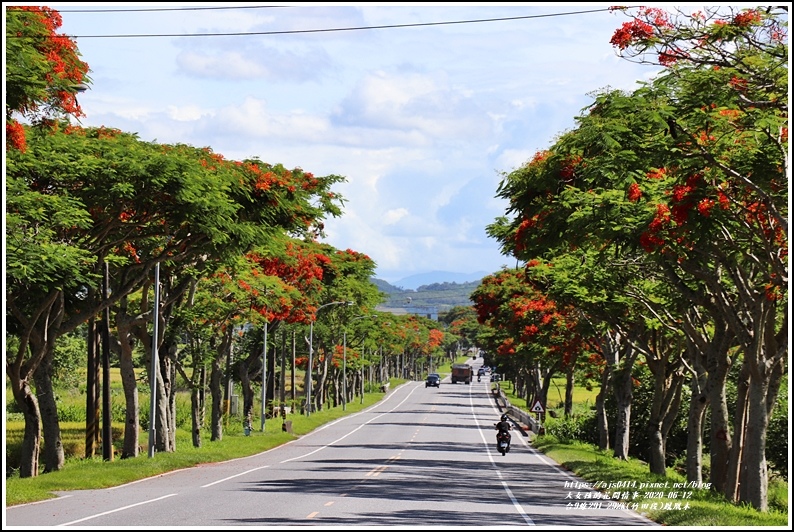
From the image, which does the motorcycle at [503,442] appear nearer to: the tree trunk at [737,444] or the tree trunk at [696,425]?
the tree trunk at [696,425]

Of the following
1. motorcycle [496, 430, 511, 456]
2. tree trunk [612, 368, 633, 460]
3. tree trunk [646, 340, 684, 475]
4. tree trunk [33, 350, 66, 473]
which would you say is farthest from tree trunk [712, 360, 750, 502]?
tree trunk [33, 350, 66, 473]

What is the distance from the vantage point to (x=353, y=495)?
923 inches

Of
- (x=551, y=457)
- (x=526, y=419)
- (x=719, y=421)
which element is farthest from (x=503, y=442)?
(x=526, y=419)

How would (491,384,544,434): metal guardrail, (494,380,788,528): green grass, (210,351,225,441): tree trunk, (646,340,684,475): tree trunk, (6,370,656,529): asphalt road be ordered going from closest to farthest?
(6,370,656,529): asphalt road, (494,380,788,528): green grass, (646,340,684,475): tree trunk, (210,351,225,441): tree trunk, (491,384,544,434): metal guardrail

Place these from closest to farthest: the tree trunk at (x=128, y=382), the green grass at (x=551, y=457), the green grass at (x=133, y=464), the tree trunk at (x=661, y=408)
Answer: the green grass at (x=551, y=457), the green grass at (x=133, y=464), the tree trunk at (x=661, y=408), the tree trunk at (x=128, y=382)

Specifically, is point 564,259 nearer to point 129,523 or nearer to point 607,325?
point 607,325

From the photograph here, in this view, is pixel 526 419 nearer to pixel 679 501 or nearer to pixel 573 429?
pixel 573 429

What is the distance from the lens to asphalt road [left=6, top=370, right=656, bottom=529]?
1828cm

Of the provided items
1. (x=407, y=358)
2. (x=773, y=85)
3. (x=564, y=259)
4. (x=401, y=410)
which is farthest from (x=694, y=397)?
(x=407, y=358)

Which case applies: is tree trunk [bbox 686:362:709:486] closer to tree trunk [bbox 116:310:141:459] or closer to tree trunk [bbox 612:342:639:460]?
tree trunk [bbox 612:342:639:460]

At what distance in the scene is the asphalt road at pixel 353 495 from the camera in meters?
18.3

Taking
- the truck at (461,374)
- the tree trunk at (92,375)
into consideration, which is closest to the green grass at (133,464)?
the tree trunk at (92,375)

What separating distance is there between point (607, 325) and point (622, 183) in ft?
56.6

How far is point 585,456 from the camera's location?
4072cm
